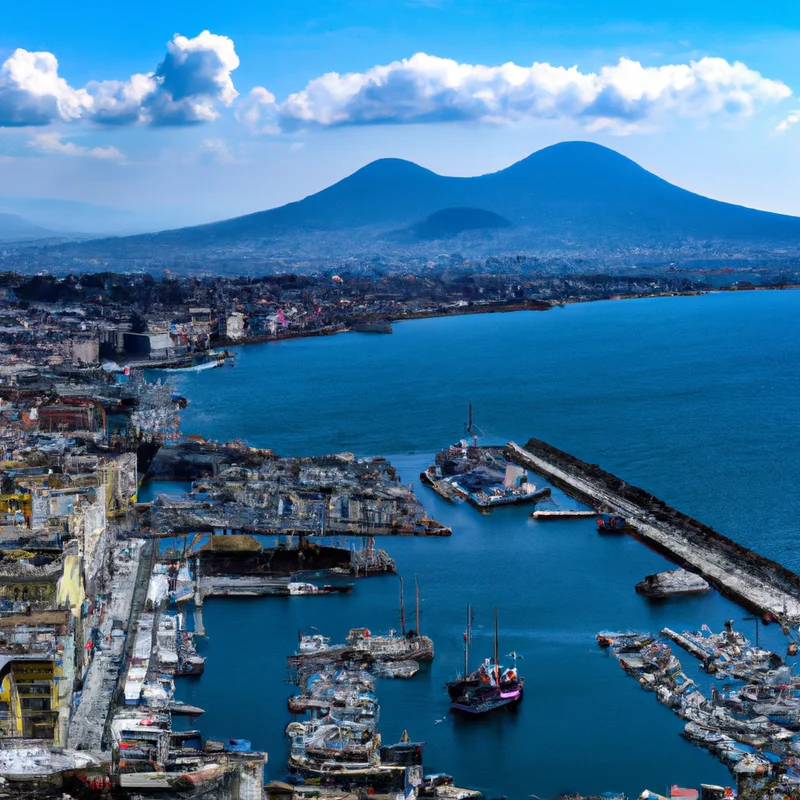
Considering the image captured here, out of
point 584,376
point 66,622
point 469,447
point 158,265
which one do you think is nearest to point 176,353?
point 584,376

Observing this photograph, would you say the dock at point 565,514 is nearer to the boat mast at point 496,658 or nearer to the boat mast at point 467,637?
the boat mast at point 467,637

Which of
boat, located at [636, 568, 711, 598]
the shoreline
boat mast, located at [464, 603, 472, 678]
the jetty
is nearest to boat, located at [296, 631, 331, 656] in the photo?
boat mast, located at [464, 603, 472, 678]

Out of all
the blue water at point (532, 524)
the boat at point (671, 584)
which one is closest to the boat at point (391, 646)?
the blue water at point (532, 524)

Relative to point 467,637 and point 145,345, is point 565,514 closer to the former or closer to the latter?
point 467,637

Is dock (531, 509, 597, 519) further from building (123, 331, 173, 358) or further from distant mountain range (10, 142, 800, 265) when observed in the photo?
distant mountain range (10, 142, 800, 265)

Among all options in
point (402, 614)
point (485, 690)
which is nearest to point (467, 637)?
point (402, 614)

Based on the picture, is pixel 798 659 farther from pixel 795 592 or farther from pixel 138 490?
pixel 138 490
